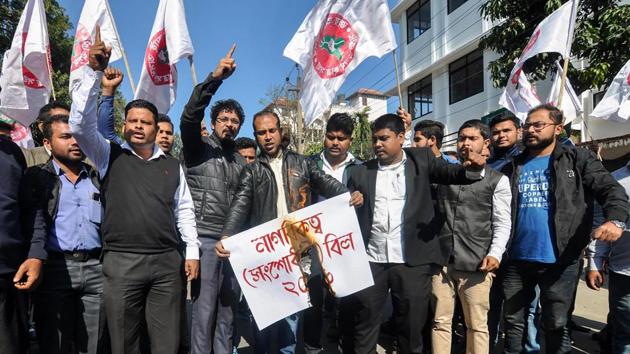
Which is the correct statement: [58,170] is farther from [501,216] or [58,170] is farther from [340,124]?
[501,216]

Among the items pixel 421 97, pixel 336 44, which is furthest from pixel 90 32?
pixel 421 97

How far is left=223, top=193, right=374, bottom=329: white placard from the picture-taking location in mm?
2787

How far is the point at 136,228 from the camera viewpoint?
8.14 feet

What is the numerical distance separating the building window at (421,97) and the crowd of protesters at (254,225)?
17.3 metres

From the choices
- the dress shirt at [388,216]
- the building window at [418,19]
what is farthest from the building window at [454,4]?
the dress shirt at [388,216]

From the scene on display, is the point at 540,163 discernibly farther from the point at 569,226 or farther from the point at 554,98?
the point at 554,98

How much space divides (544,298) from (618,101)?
9.71 ft

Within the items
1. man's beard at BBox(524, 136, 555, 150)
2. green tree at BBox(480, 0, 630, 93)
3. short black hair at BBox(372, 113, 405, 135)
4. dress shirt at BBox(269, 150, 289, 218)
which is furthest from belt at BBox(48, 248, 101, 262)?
green tree at BBox(480, 0, 630, 93)

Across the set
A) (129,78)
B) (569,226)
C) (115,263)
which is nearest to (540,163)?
(569,226)

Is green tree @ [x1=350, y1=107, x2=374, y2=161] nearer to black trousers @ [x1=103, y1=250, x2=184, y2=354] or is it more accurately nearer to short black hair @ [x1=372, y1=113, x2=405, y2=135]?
short black hair @ [x1=372, y1=113, x2=405, y2=135]

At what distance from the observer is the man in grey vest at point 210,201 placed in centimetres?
284

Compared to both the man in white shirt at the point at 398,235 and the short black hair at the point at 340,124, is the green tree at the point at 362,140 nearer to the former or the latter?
the short black hair at the point at 340,124

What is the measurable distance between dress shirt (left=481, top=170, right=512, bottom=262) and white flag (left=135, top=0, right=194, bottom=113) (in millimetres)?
3449

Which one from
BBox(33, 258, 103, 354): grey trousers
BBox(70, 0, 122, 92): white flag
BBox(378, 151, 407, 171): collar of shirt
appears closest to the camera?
BBox(33, 258, 103, 354): grey trousers
